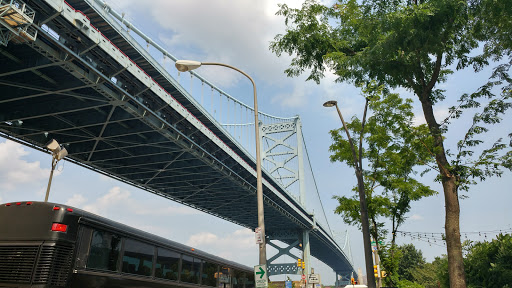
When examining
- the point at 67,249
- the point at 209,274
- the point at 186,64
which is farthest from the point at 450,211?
the point at 67,249

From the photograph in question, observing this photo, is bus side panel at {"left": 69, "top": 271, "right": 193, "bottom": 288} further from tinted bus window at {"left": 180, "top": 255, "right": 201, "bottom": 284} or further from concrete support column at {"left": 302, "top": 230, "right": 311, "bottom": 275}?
concrete support column at {"left": 302, "top": 230, "right": 311, "bottom": 275}

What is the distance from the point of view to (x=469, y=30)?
14195 millimetres

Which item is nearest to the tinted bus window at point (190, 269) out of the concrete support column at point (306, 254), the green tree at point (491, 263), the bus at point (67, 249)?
the bus at point (67, 249)

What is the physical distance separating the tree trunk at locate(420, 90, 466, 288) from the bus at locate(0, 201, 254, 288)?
9.34m

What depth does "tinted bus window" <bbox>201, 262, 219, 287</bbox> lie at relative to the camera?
13078 mm

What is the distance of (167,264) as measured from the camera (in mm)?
11000

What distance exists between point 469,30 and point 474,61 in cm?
165

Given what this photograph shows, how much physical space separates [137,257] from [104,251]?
1284 millimetres

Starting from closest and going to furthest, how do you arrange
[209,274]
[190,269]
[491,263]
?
[190,269]
[209,274]
[491,263]

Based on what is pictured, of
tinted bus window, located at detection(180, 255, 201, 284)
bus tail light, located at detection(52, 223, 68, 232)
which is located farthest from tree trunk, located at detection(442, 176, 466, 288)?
bus tail light, located at detection(52, 223, 68, 232)

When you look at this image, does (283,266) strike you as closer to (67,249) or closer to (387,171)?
(387,171)

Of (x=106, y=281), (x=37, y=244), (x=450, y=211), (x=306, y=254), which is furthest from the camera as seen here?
(x=306, y=254)

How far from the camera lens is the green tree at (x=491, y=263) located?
18422 millimetres

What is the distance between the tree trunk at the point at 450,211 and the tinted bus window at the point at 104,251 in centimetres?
1019
